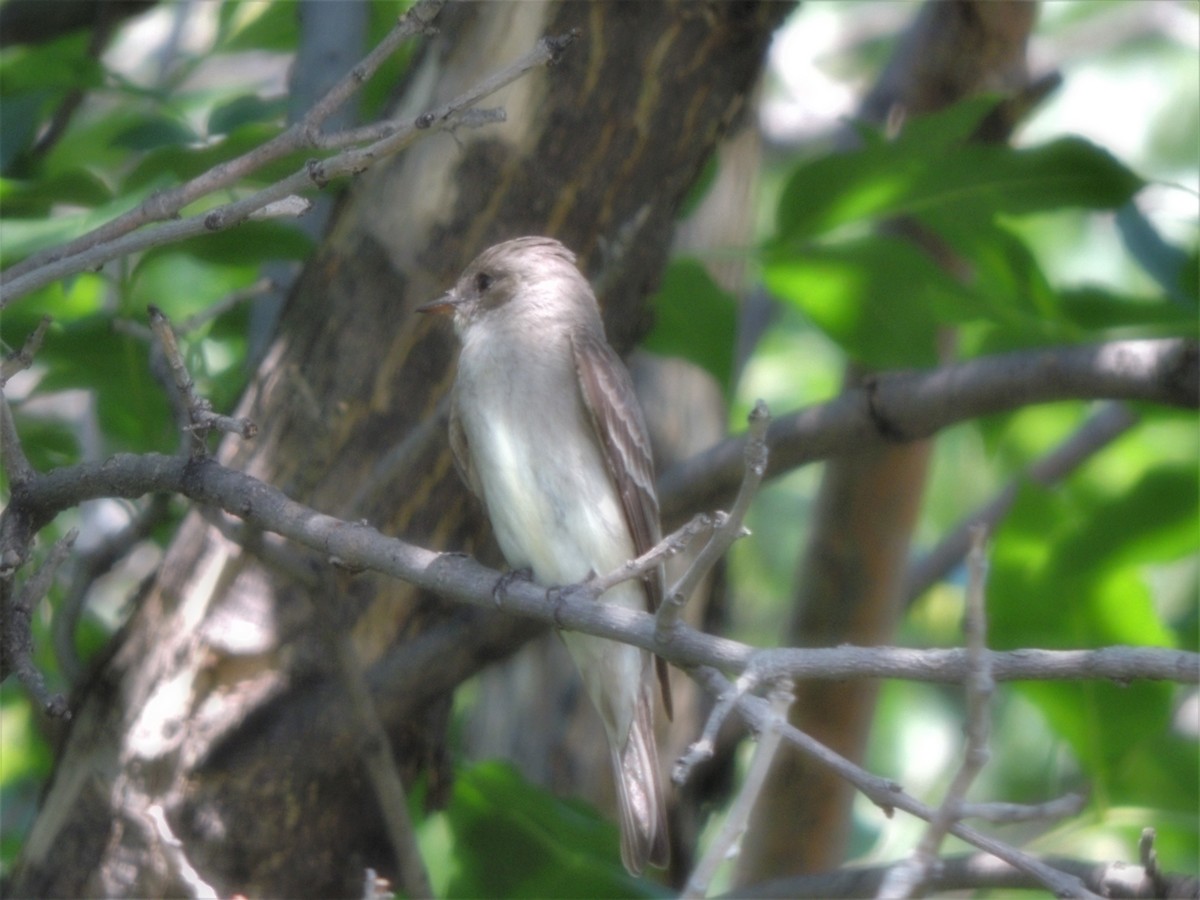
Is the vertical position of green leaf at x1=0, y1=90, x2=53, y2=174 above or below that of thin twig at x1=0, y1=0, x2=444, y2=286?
above

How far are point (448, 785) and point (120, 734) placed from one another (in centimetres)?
98

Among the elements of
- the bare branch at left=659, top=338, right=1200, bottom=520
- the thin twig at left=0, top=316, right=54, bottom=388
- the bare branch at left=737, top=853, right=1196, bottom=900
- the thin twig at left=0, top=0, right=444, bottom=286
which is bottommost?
the bare branch at left=737, top=853, right=1196, bottom=900

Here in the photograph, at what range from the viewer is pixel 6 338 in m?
Answer: 4.09

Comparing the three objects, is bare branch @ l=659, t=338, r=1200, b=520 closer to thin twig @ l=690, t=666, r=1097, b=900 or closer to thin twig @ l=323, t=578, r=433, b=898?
thin twig @ l=323, t=578, r=433, b=898

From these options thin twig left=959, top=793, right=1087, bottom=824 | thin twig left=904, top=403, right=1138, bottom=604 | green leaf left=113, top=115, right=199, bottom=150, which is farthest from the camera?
thin twig left=904, top=403, right=1138, bottom=604

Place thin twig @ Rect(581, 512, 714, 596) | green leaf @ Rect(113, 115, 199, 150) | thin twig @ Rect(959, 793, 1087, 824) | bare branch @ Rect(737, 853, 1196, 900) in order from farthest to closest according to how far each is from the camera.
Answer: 1. green leaf @ Rect(113, 115, 199, 150)
2. bare branch @ Rect(737, 853, 1196, 900)
3. thin twig @ Rect(581, 512, 714, 596)
4. thin twig @ Rect(959, 793, 1087, 824)

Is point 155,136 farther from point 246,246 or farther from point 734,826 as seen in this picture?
point 734,826

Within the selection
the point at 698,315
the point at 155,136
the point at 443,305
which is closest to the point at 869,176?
the point at 698,315

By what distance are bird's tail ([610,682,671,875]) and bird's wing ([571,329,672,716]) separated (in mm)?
170

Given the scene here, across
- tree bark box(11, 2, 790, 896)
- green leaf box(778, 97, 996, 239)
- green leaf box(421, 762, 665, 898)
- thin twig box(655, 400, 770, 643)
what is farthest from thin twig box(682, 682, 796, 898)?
green leaf box(778, 97, 996, 239)

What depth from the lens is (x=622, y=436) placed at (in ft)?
14.1

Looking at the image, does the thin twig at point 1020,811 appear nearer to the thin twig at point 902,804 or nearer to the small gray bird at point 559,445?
the thin twig at point 902,804

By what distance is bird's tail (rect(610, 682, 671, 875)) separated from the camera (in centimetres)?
409

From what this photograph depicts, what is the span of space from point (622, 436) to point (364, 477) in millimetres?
781
